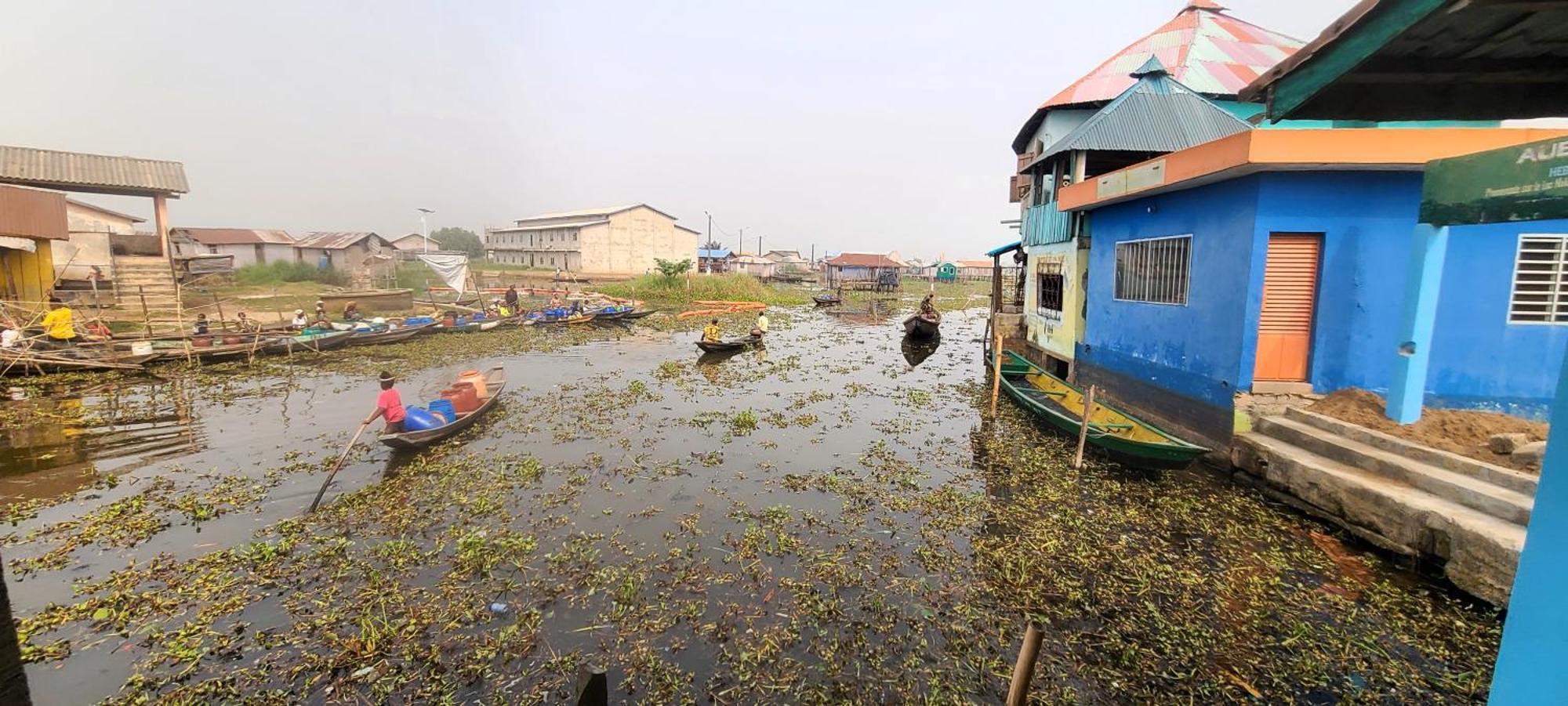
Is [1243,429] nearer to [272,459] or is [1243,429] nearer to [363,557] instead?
[363,557]

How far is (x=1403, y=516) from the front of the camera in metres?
7.33

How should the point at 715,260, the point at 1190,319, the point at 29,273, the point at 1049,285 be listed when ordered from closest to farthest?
the point at 1190,319 → the point at 1049,285 → the point at 29,273 → the point at 715,260

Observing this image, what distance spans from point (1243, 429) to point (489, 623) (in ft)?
38.5

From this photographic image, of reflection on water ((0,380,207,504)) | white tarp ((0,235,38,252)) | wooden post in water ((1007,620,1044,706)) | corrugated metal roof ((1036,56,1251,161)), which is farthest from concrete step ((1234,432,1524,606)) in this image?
white tarp ((0,235,38,252))

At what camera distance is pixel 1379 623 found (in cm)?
634

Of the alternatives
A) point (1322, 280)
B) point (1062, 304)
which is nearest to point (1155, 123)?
point (1062, 304)

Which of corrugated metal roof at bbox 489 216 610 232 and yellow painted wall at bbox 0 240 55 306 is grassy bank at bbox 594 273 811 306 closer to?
corrugated metal roof at bbox 489 216 610 232

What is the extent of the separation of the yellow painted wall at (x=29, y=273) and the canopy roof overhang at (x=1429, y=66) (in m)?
31.4

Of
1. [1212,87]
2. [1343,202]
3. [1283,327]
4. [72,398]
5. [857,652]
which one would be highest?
[1212,87]

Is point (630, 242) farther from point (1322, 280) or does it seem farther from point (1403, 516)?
point (1403, 516)

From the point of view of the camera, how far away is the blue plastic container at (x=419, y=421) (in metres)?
10.8

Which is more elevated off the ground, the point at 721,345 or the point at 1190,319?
the point at 1190,319

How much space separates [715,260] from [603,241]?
21390 mm

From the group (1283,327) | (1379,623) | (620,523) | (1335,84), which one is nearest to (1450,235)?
(1283,327)
